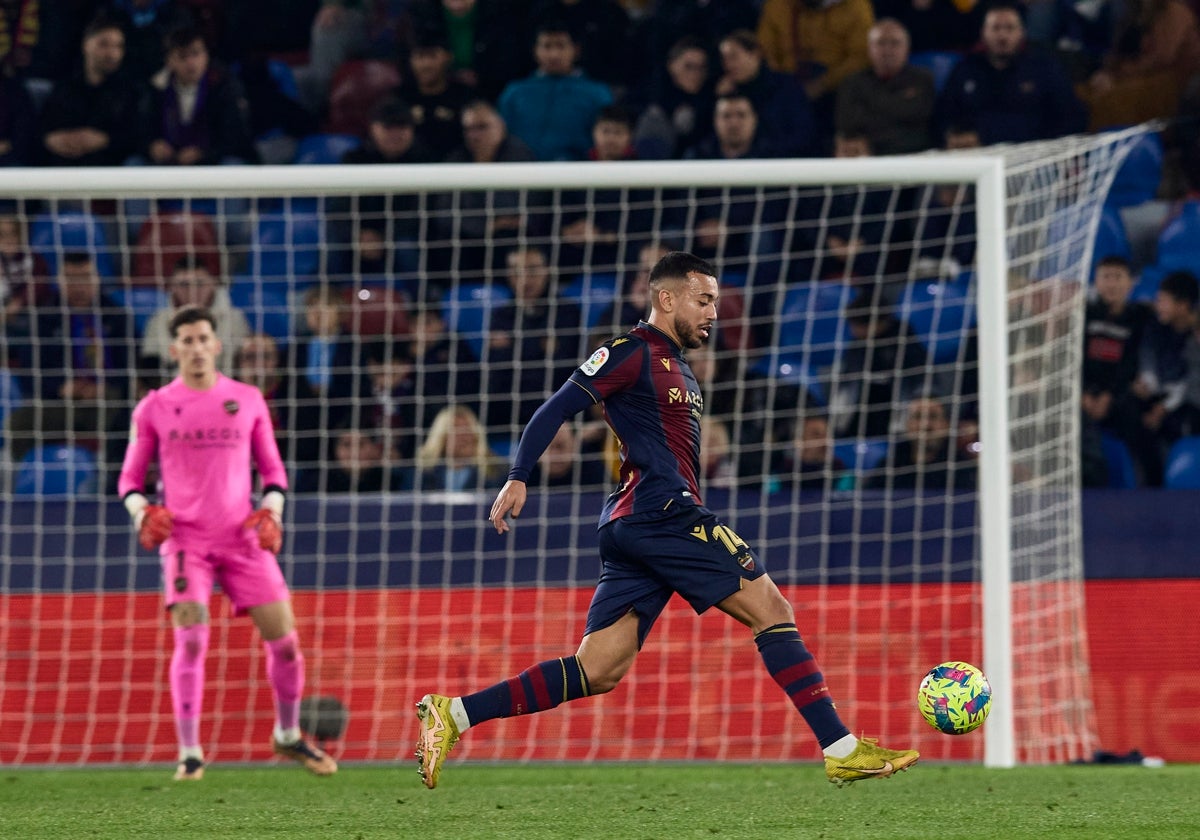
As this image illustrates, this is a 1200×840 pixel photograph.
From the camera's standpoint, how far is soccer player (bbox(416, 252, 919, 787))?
522 cm

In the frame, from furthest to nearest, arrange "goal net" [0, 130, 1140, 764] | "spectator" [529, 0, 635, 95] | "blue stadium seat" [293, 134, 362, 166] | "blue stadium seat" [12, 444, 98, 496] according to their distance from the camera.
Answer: "spectator" [529, 0, 635, 95]
"blue stadium seat" [293, 134, 362, 166]
"blue stadium seat" [12, 444, 98, 496]
"goal net" [0, 130, 1140, 764]

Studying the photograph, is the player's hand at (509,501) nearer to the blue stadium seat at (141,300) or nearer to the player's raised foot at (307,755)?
the player's raised foot at (307,755)

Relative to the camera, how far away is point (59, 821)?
211 inches

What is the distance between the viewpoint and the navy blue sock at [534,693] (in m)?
5.33

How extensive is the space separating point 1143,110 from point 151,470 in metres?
7.22

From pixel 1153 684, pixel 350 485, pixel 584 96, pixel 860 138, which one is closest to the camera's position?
pixel 1153 684

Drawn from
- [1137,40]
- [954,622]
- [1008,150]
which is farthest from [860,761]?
[1137,40]

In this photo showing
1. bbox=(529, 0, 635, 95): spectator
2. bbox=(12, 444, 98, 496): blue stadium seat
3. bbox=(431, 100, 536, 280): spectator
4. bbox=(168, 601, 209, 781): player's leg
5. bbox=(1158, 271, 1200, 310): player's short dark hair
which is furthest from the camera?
bbox=(529, 0, 635, 95): spectator

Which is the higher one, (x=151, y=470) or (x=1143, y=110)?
(x=1143, y=110)

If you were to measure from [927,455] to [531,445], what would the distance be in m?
4.38

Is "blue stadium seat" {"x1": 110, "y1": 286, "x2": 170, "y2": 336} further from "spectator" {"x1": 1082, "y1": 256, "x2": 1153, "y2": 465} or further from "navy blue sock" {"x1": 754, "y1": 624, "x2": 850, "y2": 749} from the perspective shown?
"navy blue sock" {"x1": 754, "y1": 624, "x2": 850, "y2": 749}

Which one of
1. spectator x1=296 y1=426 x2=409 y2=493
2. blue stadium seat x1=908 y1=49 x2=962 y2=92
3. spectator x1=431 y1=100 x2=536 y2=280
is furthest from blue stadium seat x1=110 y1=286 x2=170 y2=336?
blue stadium seat x1=908 y1=49 x2=962 y2=92

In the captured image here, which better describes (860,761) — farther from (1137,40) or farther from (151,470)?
(1137,40)

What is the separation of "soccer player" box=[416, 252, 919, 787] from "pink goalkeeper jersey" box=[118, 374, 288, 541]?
2.26m
